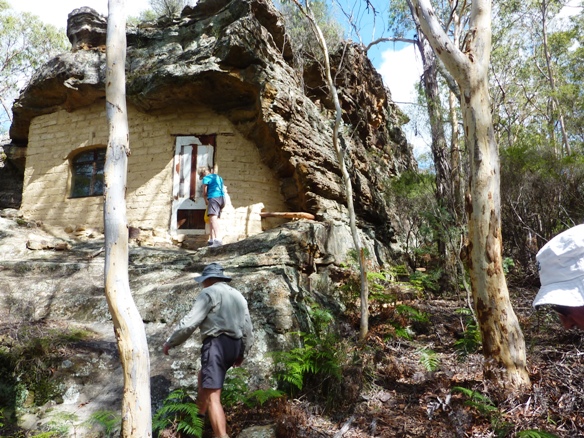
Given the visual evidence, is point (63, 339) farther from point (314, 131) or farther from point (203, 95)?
point (314, 131)

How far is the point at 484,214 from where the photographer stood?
451 cm

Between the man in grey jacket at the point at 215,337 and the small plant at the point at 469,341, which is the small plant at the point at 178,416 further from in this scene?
the small plant at the point at 469,341

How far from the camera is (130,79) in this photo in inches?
408

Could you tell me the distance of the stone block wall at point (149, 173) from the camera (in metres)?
10.2

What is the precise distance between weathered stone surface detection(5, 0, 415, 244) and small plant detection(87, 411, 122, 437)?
254 inches

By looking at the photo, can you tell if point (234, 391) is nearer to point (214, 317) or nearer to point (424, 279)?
point (214, 317)

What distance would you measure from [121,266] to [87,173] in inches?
328

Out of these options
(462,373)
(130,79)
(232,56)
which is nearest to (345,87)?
(232,56)

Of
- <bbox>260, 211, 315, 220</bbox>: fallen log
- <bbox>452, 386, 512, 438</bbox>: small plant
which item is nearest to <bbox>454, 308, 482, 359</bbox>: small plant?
<bbox>452, 386, 512, 438</bbox>: small plant

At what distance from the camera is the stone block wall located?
10211 mm

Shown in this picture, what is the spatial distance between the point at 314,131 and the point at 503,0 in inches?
369

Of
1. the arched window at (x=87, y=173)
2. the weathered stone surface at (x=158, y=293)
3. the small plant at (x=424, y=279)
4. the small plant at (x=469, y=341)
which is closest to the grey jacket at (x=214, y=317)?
the weathered stone surface at (x=158, y=293)

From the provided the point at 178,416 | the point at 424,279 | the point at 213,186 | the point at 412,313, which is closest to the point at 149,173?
the point at 213,186

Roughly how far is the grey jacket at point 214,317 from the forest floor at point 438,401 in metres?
0.92
